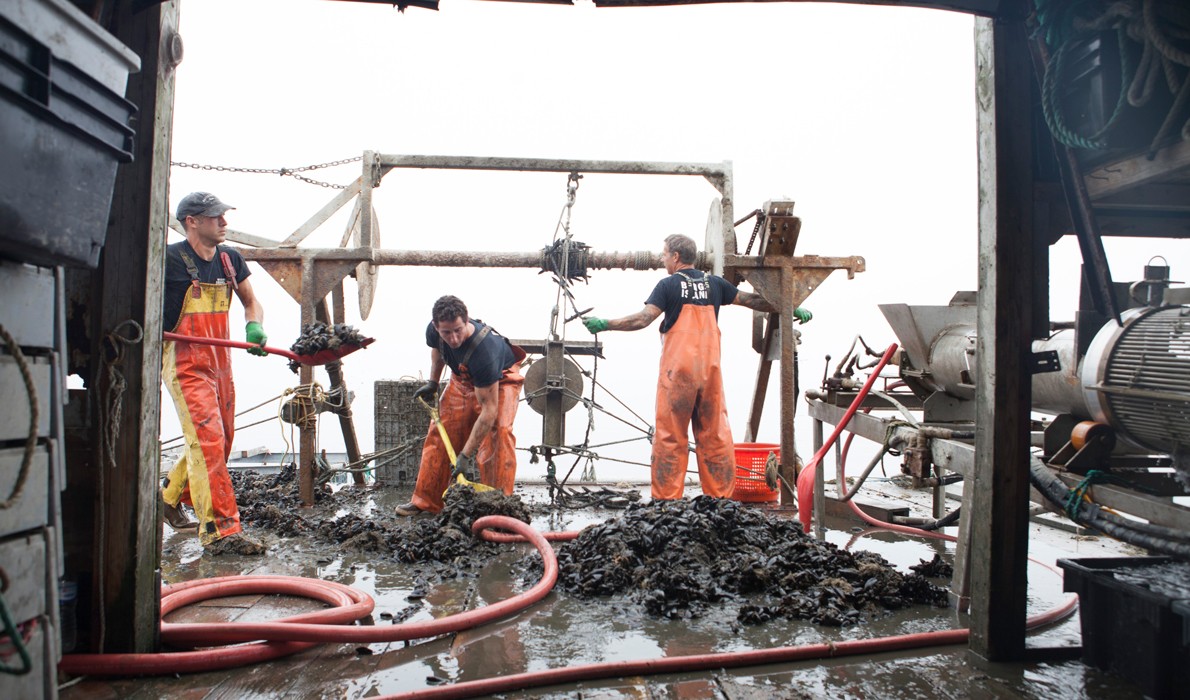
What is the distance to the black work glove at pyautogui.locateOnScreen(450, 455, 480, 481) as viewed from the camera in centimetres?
572

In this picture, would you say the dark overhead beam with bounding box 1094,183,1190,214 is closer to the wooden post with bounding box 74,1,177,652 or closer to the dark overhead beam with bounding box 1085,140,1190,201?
the dark overhead beam with bounding box 1085,140,1190,201

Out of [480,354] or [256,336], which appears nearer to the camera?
[256,336]

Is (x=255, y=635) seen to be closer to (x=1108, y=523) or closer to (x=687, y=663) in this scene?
(x=687, y=663)

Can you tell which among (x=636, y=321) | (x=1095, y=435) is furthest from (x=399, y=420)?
(x=1095, y=435)

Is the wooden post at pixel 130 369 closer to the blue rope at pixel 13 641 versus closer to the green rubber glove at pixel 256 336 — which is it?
the blue rope at pixel 13 641

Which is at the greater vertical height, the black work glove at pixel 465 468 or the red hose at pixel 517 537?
the black work glove at pixel 465 468

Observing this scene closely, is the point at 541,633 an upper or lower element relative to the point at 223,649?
lower

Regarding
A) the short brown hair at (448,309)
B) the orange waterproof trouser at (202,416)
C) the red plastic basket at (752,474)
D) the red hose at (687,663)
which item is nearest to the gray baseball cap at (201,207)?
the orange waterproof trouser at (202,416)

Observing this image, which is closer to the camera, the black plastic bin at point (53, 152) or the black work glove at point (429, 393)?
the black plastic bin at point (53, 152)

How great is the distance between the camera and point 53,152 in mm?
1792

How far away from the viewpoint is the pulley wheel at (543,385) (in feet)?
22.1

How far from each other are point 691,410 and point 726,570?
202cm

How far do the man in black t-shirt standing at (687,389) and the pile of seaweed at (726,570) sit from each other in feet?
3.75

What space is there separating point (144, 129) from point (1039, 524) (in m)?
6.40
